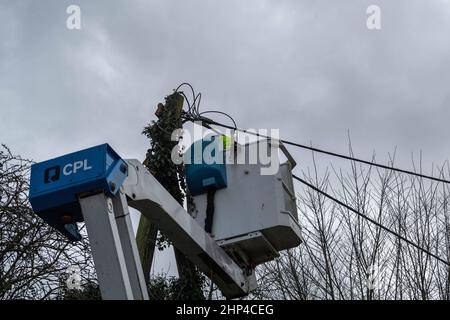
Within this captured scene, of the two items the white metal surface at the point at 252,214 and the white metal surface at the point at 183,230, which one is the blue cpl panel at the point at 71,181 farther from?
the white metal surface at the point at 252,214

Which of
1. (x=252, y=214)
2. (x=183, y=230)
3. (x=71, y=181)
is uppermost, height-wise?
(x=252, y=214)

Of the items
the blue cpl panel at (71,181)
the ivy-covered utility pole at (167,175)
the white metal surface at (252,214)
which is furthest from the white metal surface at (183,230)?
the ivy-covered utility pole at (167,175)

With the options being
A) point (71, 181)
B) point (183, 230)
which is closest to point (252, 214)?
point (183, 230)

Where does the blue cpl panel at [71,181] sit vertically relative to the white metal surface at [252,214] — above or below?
below

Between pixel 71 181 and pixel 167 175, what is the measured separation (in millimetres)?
3210

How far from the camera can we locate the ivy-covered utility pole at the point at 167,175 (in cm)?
589

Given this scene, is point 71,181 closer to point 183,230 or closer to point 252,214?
point 183,230

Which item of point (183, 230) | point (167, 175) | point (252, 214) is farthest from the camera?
point (167, 175)

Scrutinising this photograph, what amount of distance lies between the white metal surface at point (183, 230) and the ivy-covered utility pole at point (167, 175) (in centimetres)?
Result: 127

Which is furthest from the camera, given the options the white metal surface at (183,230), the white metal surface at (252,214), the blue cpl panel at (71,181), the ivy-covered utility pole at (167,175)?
the ivy-covered utility pole at (167,175)

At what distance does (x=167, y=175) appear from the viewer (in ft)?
20.8

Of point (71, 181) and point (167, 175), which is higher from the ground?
point (167, 175)

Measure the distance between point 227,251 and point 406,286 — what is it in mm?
4592
